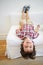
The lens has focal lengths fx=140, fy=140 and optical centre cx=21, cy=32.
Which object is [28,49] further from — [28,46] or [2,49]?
[2,49]

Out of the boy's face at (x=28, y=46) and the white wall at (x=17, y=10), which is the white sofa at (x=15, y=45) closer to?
the boy's face at (x=28, y=46)

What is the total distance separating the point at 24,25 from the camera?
2.44 meters

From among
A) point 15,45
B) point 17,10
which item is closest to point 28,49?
point 15,45

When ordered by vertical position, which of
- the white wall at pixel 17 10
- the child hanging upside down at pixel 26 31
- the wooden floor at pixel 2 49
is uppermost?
the white wall at pixel 17 10

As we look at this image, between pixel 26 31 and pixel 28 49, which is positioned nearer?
pixel 28 49

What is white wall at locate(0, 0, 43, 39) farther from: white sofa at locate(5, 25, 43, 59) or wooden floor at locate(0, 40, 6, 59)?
white sofa at locate(5, 25, 43, 59)

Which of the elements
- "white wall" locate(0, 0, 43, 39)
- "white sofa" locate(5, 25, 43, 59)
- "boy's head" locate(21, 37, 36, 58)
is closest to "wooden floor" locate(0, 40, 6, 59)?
"white sofa" locate(5, 25, 43, 59)

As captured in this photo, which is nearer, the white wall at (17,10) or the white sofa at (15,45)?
the white sofa at (15,45)

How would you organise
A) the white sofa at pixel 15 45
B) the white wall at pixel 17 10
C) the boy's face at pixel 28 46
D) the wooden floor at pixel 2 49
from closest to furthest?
1. the boy's face at pixel 28 46
2. the white sofa at pixel 15 45
3. the wooden floor at pixel 2 49
4. the white wall at pixel 17 10

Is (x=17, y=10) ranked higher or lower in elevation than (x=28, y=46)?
higher

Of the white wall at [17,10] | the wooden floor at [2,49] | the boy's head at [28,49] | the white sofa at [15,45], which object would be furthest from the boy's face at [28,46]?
the white wall at [17,10]

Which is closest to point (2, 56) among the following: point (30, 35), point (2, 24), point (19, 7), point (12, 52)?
point (12, 52)

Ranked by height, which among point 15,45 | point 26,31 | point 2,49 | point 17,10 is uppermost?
point 17,10

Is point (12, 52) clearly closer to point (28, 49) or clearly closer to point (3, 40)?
point (28, 49)
